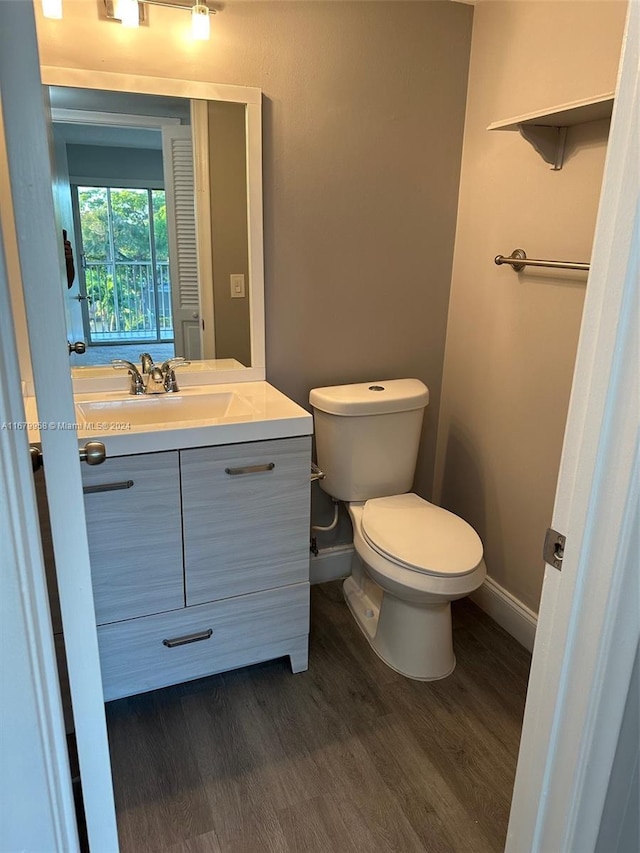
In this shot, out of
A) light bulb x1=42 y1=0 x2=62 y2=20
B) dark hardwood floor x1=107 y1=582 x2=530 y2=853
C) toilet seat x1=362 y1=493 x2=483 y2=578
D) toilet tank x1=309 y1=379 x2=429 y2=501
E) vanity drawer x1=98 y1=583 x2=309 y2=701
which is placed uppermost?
light bulb x1=42 y1=0 x2=62 y2=20

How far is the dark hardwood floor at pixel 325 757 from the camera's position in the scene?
145 cm

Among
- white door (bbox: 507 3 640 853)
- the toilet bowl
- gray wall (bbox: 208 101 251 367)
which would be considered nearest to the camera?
white door (bbox: 507 3 640 853)

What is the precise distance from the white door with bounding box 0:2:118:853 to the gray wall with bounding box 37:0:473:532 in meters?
1.10

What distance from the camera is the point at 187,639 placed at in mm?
1752

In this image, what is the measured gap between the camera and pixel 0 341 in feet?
2.46

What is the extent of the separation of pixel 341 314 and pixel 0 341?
1580mm

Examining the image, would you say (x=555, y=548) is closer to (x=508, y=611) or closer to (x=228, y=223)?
(x=508, y=611)

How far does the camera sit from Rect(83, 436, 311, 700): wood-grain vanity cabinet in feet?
5.18

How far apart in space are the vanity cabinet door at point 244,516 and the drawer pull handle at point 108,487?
0.48 ft

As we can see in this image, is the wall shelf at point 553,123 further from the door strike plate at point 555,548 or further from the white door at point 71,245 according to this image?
the white door at point 71,245

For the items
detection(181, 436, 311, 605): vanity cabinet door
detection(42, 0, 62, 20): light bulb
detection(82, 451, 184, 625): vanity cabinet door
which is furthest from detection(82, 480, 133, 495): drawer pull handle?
detection(42, 0, 62, 20): light bulb

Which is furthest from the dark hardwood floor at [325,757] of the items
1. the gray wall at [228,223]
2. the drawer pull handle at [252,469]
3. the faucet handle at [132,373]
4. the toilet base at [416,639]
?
the gray wall at [228,223]

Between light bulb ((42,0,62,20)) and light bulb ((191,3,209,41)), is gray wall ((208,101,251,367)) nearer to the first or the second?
light bulb ((191,3,209,41))

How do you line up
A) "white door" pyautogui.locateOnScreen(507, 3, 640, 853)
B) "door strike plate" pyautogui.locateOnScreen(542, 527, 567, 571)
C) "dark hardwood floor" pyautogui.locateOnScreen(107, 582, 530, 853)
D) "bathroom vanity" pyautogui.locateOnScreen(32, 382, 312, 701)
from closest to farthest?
"white door" pyautogui.locateOnScreen(507, 3, 640, 853) → "door strike plate" pyautogui.locateOnScreen(542, 527, 567, 571) → "dark hardwood floor" pyautogui.locateOnScreen(107, 582, 530, 853) → "bathroom vanity" pyautogui.locateOnScreen(32, 382, 312, 701)
